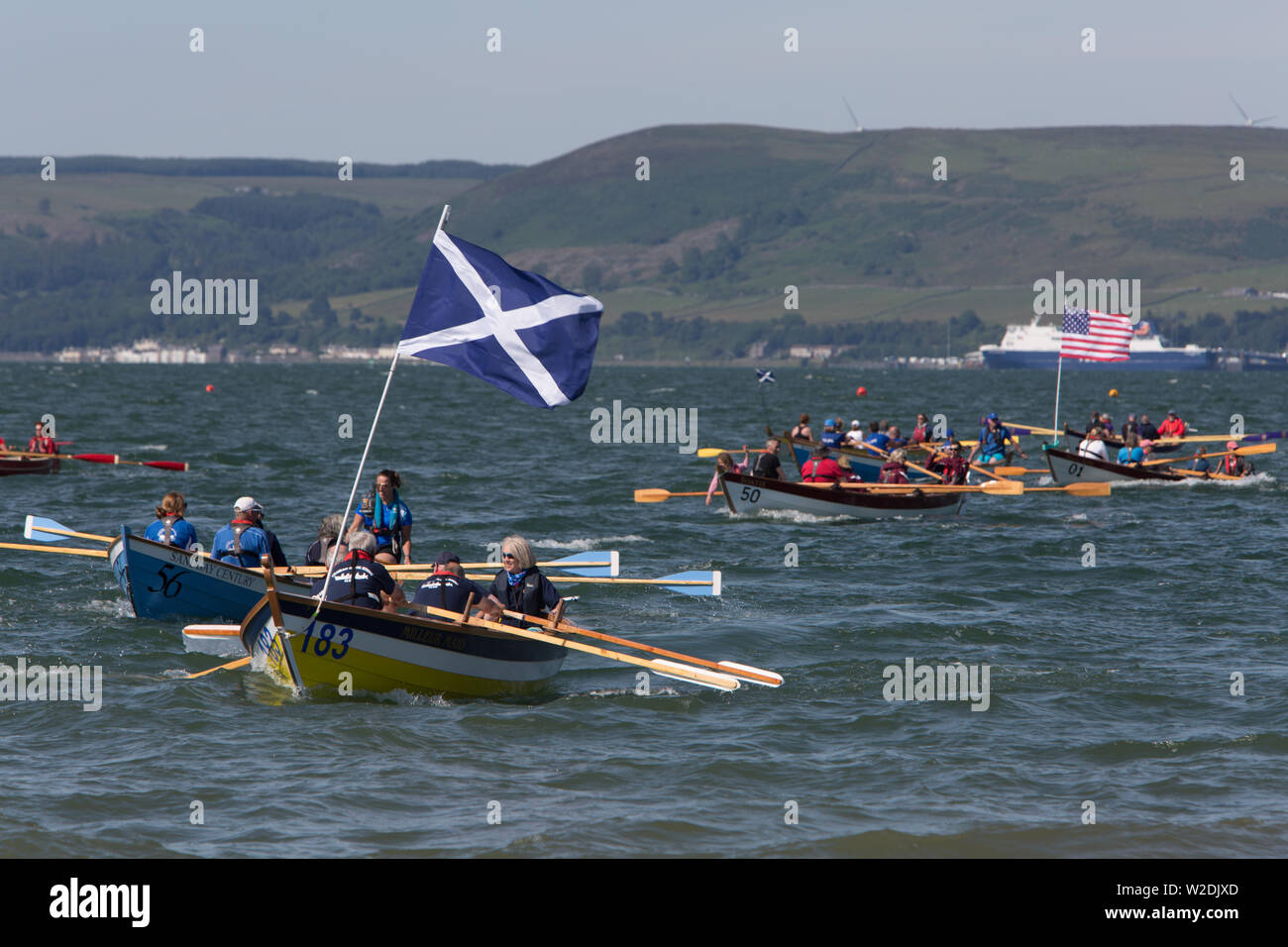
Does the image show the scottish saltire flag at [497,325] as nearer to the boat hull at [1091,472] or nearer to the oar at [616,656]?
the oar at [616,656]

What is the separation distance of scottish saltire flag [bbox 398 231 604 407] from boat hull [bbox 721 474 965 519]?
16.5 meters

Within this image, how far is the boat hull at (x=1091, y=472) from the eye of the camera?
37.1 metres

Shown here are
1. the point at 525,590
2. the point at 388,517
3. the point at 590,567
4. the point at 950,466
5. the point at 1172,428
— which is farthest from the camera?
the point at 1172,428

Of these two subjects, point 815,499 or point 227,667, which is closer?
point 227,667

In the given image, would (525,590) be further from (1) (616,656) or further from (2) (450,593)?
(1) (616,656)

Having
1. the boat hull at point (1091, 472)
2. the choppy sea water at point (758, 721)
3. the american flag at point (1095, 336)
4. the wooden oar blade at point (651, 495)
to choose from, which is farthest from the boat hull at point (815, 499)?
the american flag at point (1095, 336)

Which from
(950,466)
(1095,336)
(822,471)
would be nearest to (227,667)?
(822,471)

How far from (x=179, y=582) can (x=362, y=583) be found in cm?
450

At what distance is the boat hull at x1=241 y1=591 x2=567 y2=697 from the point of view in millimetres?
13594

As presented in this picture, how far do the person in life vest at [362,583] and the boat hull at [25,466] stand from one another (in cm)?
2546

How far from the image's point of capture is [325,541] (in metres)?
17.0

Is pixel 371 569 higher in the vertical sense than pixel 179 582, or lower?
higher

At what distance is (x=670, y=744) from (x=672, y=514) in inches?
743
